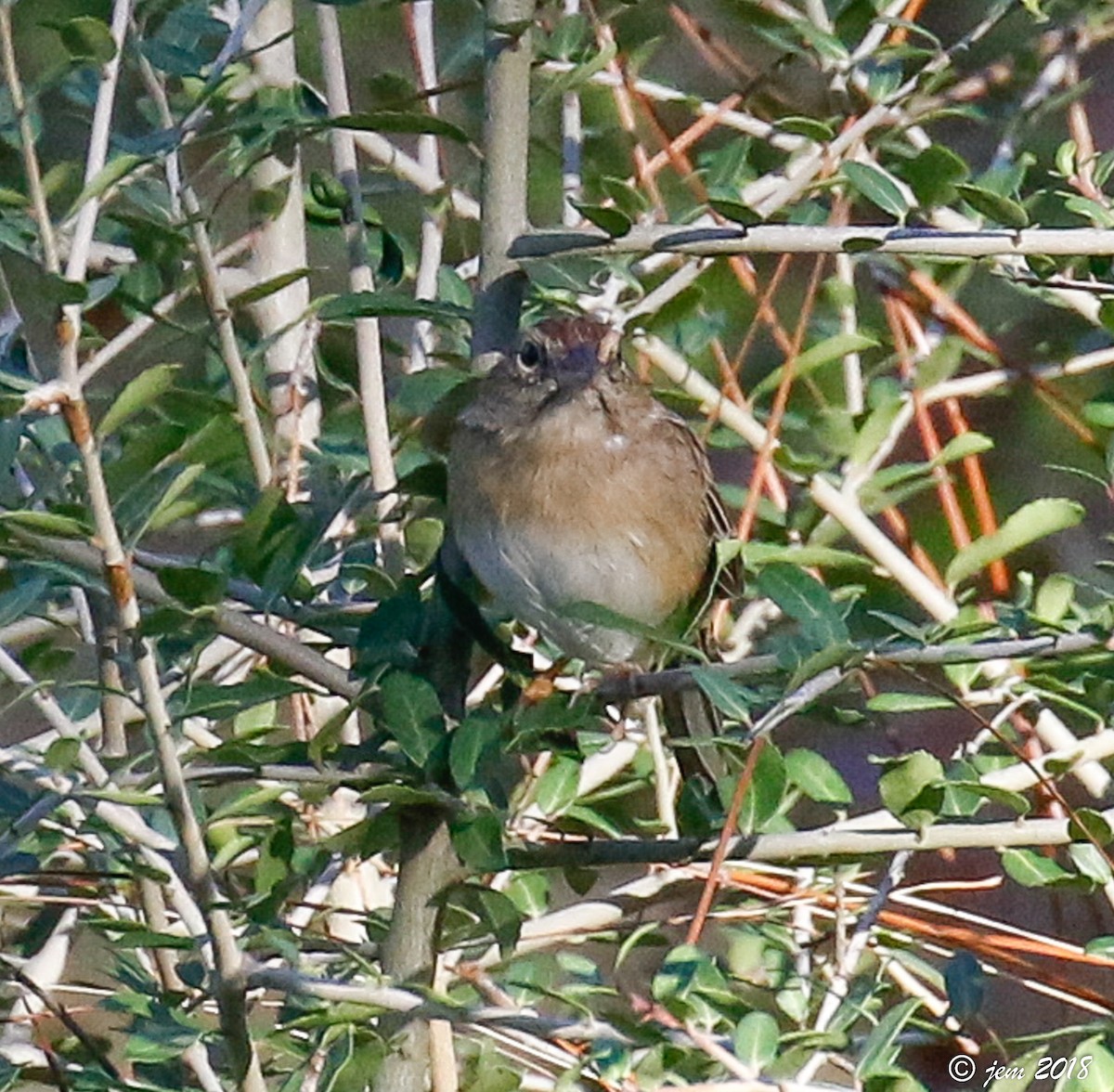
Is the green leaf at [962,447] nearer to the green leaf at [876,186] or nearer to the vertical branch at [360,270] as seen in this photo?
the green leaf at [876,186]

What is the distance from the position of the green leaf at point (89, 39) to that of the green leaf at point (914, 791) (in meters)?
1.04

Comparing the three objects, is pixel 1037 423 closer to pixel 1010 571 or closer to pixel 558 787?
pixel 1010 571

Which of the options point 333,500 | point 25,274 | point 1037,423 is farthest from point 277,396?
point 1037,423

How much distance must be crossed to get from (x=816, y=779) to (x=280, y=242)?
1.17m

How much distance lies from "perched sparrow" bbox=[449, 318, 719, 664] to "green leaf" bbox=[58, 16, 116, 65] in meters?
0.89

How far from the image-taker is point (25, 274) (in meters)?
2.71

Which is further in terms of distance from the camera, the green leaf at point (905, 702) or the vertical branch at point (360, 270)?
the vertical branch at point (360, 270)

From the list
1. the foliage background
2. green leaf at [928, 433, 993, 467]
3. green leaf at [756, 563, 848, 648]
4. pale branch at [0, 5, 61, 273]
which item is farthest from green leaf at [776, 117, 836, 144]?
pale branch at [0, 5, 61, 273]

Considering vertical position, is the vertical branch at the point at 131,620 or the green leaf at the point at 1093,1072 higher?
the vertical branch at the point at 131,620

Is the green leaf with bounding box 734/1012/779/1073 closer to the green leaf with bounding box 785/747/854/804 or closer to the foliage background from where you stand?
the foliage background

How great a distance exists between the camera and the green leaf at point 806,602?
6.44 feet

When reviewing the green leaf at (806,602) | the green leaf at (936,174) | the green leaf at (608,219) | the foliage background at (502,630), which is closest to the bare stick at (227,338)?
the foliage background at (502,630)

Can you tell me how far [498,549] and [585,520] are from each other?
305 millimetres

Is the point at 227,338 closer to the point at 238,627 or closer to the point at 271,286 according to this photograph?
the point at 271,286
